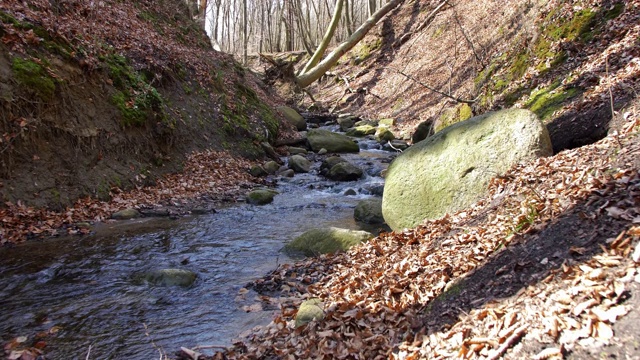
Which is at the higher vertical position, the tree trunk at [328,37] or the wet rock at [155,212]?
the tree trunk at [328,37]

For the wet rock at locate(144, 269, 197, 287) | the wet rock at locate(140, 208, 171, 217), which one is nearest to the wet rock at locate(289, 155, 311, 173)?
the wet rock at locate(140, 208, 171, 217)

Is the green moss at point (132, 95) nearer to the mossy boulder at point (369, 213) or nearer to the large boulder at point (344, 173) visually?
the large boulder at point (344, 173)

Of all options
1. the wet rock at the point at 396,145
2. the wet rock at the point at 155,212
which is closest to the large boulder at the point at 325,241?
the wet rock at the point at 155,212

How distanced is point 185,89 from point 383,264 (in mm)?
9793

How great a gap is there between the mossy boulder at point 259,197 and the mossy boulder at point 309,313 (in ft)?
18.6

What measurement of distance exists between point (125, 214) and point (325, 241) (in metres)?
4.19

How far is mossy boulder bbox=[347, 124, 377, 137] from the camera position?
1979 centimetres

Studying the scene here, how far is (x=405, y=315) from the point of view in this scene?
13.0 ft

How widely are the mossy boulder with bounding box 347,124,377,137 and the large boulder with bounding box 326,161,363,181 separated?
7116mm

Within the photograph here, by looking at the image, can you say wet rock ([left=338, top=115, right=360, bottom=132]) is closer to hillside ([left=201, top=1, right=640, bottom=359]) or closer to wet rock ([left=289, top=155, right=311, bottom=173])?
wet rock ([left=289, top=155, right=311, bottom=173])

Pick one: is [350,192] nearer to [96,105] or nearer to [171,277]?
[171,277]

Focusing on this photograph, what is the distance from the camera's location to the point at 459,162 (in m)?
6.72

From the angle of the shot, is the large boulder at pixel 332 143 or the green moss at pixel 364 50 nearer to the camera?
the large boulder at pixel 332 143

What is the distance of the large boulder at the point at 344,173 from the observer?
1267 centimetres
